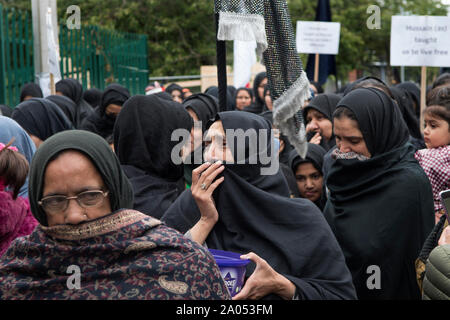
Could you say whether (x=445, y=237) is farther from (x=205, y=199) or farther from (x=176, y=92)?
(x=176, y=92)

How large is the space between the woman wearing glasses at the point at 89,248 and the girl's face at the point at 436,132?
2347 mm

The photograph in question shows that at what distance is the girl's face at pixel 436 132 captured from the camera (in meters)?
3.87

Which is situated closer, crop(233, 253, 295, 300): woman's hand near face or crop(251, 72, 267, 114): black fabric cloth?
crop(233, 253, 295, 300): woman's hand near face

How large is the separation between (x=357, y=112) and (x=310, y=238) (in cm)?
103

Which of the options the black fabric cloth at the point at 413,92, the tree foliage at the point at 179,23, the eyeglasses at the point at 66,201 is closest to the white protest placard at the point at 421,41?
the black fabric cloth at the point at 413,92

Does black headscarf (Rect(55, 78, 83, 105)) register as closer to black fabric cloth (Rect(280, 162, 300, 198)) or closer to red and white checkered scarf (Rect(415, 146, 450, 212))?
black fabric cloth (Rect(280, 162, 300, 198))

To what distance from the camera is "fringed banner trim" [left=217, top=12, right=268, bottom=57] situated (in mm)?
2660

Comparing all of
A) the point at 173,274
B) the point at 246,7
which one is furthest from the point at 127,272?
the point at 246,7

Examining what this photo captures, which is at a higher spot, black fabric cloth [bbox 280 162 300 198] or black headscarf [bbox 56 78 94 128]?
black headscarf [bbox 56 78 94 128]

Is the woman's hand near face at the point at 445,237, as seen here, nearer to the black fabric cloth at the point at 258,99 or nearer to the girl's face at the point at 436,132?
the girl's face at the point at 436,132

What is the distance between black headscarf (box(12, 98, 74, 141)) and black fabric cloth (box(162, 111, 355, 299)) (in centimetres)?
232

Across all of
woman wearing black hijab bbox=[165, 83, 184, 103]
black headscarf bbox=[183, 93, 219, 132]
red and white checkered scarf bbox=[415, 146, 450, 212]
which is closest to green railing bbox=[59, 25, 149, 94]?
woman wearing black hijab bbox=[165, 83, 184, 103]

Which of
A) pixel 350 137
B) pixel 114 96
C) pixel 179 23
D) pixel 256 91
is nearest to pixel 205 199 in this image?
pixel 350 137
